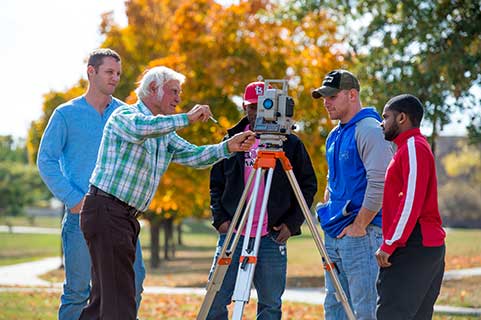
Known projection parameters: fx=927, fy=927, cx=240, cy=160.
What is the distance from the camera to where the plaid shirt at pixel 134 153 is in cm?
562

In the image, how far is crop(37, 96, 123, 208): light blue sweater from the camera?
22.4 feet

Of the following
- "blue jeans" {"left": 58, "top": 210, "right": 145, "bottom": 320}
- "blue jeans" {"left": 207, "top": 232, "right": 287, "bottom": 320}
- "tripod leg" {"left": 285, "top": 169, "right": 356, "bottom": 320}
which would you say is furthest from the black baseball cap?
"blue jeans" {"left": 58, "top": 210, "right": 145, "bottom": 320}

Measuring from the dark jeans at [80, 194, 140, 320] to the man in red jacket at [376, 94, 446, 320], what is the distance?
157 cm

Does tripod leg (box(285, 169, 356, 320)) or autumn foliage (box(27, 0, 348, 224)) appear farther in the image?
autumn foliage (box(27, 0, 348, 224))

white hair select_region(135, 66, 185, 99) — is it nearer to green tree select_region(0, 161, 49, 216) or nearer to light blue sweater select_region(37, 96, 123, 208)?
light blue sweater select_region(37, 96, 123, 208)

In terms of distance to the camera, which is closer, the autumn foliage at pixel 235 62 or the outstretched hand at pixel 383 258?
the outstretched hand at pixel 383 258

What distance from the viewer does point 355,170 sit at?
6234mm

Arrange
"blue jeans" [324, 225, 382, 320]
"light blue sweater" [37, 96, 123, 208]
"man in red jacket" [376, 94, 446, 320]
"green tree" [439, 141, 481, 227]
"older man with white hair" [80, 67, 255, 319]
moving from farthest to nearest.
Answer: "green tree" [439, 141, 481, 227]
"light blue sweater" [37, 96, 123, 208]
"blue jeans" [324, 225, 382, 320]
"older man with white hair" [80, 67, 255, 319]
"man in red jacket" [376, 94, 446, 320]

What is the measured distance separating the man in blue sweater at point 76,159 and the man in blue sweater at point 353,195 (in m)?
1.47

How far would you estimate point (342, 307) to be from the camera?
6340 millimetres

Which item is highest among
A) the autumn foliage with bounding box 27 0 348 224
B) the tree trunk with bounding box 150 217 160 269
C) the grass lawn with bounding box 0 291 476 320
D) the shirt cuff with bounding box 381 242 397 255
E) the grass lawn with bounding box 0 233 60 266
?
the autumn foliage with bounding box 27 0 348 224

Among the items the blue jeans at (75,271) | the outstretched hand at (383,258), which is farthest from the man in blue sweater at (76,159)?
the outstretched hand at (383,258)

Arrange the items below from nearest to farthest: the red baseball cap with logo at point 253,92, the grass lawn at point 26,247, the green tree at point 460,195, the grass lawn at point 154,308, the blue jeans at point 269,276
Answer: the red baseball cap with logo at point 253,92
the blue jeans at point 269,276
the grass lawn at point 154,308
the grass lawn at point 26,247
the green tree at point 460,195

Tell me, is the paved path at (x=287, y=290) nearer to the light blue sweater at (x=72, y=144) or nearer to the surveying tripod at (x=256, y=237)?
the light blue sweater at (x=72, y=144)
